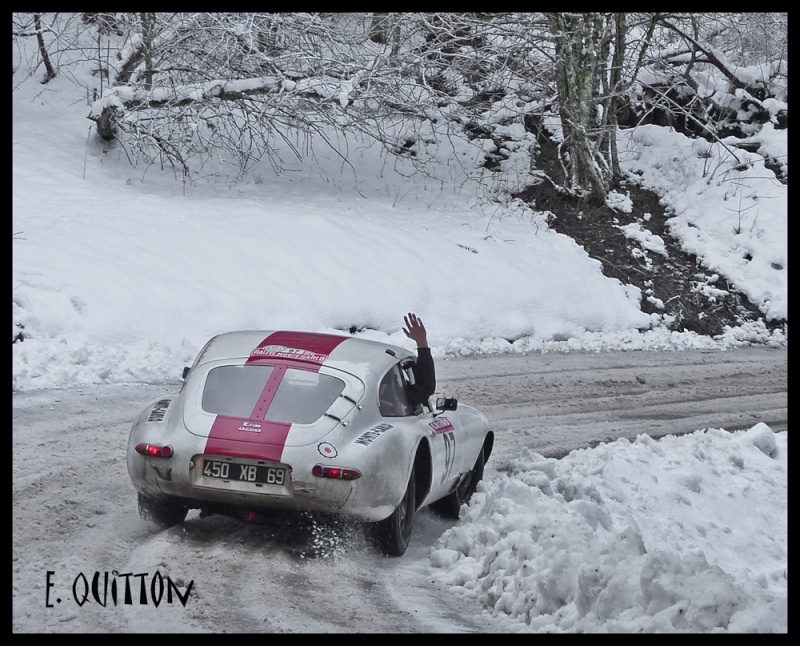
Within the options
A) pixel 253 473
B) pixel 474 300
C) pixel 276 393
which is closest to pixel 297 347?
pixel 276 393

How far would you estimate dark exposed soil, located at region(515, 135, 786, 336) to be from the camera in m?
15.5

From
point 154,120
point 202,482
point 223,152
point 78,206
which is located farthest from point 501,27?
point 202,482

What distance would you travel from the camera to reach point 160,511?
17.8ft

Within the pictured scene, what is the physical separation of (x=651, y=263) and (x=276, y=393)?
42.1ft

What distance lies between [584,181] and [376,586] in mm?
14959

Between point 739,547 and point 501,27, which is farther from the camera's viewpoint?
point 501,27

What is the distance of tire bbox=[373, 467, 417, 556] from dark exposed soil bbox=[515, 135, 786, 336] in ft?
34.6

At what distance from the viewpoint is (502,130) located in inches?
816

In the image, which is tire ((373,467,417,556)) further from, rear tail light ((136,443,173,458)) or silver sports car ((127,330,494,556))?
rear tail light ((136,443,173,458))

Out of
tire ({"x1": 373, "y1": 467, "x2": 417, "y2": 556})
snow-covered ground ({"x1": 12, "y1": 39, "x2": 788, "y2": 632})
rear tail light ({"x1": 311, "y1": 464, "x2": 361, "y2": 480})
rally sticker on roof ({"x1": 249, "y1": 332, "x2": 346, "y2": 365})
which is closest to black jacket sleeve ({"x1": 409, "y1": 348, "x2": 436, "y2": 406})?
rally sticker on roof ({"x1": 249, "y1": 332, "x2": 346, "y2": 365})

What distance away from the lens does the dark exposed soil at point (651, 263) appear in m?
15.5

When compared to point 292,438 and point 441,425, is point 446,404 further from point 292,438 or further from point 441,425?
point 292,438

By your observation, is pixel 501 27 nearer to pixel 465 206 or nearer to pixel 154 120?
pixel 465 206

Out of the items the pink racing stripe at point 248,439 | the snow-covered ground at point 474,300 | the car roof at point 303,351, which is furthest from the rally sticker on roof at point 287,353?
the snow-covered ground at point 474,300
